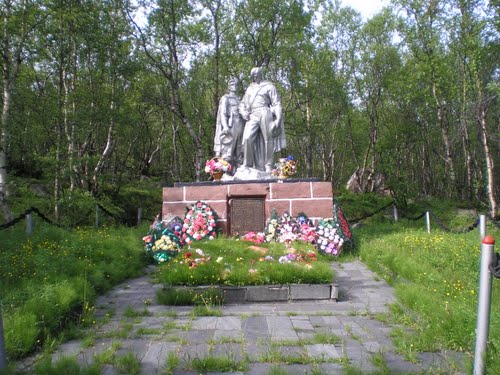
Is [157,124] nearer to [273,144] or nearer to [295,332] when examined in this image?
[273,144]

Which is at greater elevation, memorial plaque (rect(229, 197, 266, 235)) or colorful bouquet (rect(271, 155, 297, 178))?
colorful bouquet (rect(271, 155, 297, 178))

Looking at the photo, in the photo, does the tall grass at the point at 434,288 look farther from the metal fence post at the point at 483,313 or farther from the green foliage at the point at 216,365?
the green foliage at the point at 216,365

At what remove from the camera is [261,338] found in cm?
367

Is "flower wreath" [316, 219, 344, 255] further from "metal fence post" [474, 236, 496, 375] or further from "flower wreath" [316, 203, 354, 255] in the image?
"metal fence post" [474, 236, 496, 375]

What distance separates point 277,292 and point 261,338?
1.47m

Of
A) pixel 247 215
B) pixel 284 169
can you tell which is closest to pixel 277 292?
pixel 247 215

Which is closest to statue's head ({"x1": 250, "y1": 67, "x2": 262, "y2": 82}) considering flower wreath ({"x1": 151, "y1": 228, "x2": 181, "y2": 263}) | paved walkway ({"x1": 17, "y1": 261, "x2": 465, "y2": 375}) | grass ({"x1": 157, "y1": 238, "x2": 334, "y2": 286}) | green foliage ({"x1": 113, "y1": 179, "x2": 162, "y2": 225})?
flower wreath ({"x1": 151, "y1": 228, "x2": 181, "y2": 263})

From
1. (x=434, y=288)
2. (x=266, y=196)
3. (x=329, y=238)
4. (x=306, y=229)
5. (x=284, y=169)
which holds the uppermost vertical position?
(x=284, y=169)

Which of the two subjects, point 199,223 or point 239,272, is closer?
point 239,272

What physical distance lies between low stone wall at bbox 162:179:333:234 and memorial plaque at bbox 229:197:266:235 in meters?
0.09

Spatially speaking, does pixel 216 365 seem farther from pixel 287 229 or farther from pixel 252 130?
pixel 252 130

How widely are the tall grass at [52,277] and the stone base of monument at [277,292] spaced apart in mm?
1178

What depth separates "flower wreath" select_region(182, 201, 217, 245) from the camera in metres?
8.36

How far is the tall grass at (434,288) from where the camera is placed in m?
3.35
